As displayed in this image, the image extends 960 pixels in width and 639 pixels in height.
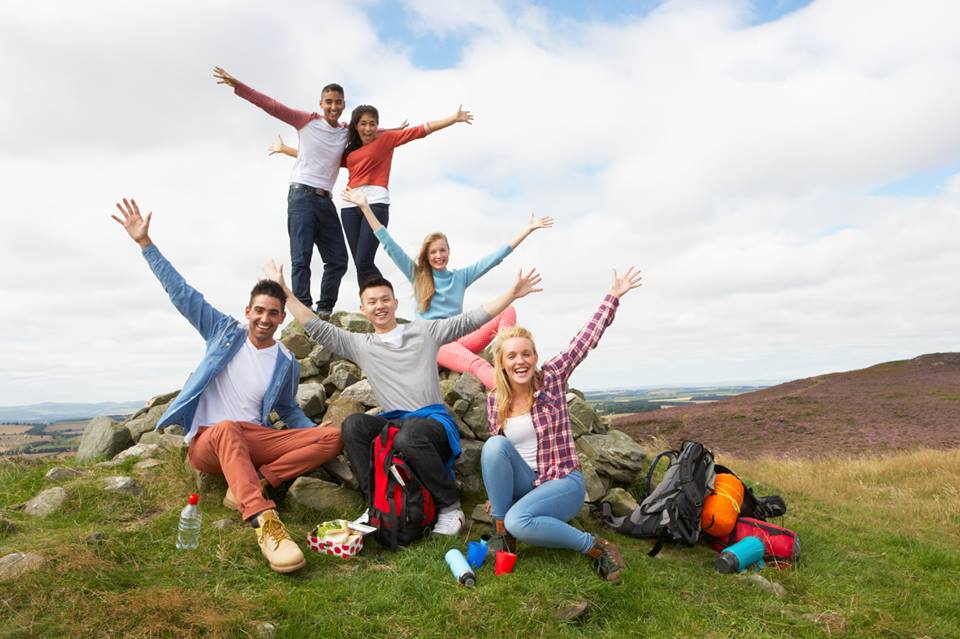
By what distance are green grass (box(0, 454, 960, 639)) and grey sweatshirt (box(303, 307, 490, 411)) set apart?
162cm

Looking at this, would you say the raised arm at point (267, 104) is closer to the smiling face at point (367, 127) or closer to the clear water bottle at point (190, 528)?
the smiling face at point (367, 127)

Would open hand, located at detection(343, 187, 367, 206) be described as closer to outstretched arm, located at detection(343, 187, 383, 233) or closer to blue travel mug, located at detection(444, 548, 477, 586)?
outstretched arm, located at detection(343, 187, 383, 233)

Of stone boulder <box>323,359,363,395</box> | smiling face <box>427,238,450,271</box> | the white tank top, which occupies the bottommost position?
the white tank top

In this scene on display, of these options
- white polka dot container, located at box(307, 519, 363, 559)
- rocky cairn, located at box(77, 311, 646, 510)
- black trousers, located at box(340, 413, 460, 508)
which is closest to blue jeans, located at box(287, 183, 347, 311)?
rocky cairn, located at box(77, 311, 646, 510)

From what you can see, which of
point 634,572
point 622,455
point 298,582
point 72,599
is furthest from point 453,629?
point 622,455

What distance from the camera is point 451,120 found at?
10430 millimetres

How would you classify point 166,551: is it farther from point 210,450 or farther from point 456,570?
point 456,570

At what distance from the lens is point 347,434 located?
21.0 feet

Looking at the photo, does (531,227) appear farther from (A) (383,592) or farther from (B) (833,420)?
(B) (833,420)

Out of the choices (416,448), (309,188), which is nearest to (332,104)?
(309,188)

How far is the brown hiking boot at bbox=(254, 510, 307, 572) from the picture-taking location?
5242 mm

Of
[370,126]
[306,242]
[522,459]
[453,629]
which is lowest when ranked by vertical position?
[453,629]

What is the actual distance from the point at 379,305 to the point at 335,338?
2.20 ft

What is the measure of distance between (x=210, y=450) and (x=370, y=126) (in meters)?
6.32
